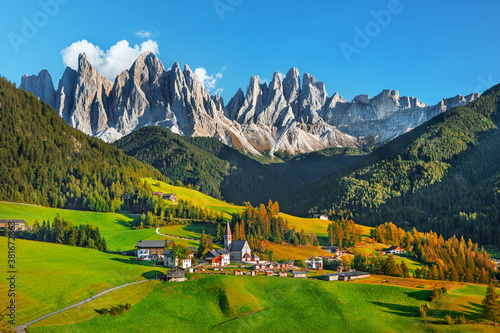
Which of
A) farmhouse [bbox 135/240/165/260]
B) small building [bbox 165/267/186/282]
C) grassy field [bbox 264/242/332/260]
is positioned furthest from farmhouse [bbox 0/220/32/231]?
grassy field [bbox 264/242/332/260]

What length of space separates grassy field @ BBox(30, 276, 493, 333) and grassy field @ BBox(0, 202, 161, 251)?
5105cm

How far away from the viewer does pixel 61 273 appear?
81.0 meters

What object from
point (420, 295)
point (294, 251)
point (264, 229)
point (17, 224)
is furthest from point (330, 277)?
point (17, 224)

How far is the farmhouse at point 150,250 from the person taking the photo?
111125 mm

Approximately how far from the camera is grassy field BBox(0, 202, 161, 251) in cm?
12962

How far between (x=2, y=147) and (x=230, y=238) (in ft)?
376

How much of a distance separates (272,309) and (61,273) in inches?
1596

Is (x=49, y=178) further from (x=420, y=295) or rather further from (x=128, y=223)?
(x=420, y=295)

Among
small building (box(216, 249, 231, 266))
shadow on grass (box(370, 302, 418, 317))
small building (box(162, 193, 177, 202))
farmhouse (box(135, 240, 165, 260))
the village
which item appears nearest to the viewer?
shadow on grass (box(370, 302, 418, 317))

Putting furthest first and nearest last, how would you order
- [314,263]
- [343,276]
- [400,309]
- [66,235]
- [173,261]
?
1. [66,235]
2. [314,263]
3. [173,261]
4. [343,276]
5. [400,309]

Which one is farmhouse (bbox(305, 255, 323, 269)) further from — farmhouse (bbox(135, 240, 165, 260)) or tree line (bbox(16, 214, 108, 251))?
tree line (bbox(16, 214, 108, 251))

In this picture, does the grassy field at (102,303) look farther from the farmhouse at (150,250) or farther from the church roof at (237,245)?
the church roof at (237,245)

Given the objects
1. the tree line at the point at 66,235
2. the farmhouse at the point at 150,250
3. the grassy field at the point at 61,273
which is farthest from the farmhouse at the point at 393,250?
the tree line at the point at 66,235

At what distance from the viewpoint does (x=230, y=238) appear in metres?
127
